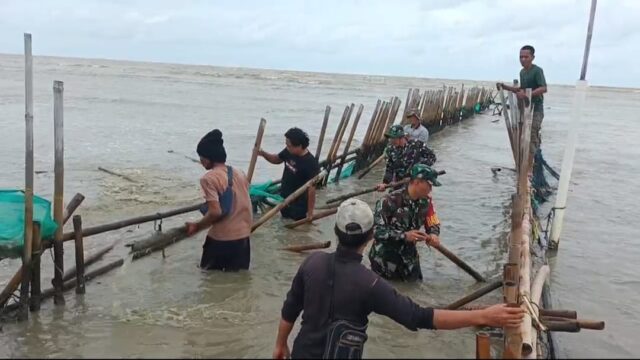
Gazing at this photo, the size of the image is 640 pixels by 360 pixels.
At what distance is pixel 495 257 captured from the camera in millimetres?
7535

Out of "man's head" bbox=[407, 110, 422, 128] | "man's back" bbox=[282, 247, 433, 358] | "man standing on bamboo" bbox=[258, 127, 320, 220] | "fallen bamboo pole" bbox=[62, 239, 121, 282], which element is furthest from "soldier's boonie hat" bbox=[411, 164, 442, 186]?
"man's head" bbox=[407, 110, 422, 128]

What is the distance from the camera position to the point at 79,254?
5215 millimetres

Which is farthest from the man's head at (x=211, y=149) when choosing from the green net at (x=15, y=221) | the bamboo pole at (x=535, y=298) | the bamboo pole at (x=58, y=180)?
the bamboo pole at (x=535, y=298)

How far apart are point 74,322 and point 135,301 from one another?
661mm

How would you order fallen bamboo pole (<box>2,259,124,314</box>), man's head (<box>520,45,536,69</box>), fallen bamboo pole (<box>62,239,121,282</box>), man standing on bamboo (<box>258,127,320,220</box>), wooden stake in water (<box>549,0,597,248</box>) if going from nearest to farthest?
fallen bamboo pole (<box>2,259,124,314</box>) < fallen bamboo pole (<box>62,239,121,282</box>) < wooden stake in water (<box>549,0,597,248</box>) < man standing on bamboo (<box>258,127,320,220</box>) < man's head (<box>520,45,536,69</box>)

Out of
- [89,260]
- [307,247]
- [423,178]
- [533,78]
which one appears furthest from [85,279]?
[533,78]

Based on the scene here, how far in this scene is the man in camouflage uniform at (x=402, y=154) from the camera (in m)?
7.99

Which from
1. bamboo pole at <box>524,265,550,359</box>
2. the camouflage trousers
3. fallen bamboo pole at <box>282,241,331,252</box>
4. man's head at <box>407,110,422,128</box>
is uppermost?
man's head at <box>407,110,422,128</box>

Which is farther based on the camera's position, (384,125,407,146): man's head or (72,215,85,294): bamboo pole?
(384,125,407,146): man's head

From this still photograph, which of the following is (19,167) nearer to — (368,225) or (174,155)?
(174,155)

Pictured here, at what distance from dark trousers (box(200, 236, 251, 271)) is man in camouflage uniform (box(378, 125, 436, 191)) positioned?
2.46 meters

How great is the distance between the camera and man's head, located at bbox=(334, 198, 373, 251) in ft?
9.98

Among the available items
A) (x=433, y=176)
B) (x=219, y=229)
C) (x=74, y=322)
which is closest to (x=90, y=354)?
(x=74, y=322)

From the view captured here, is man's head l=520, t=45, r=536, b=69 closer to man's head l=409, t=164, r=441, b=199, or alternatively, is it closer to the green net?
man's head l=409, t=164, r=441, b=199
